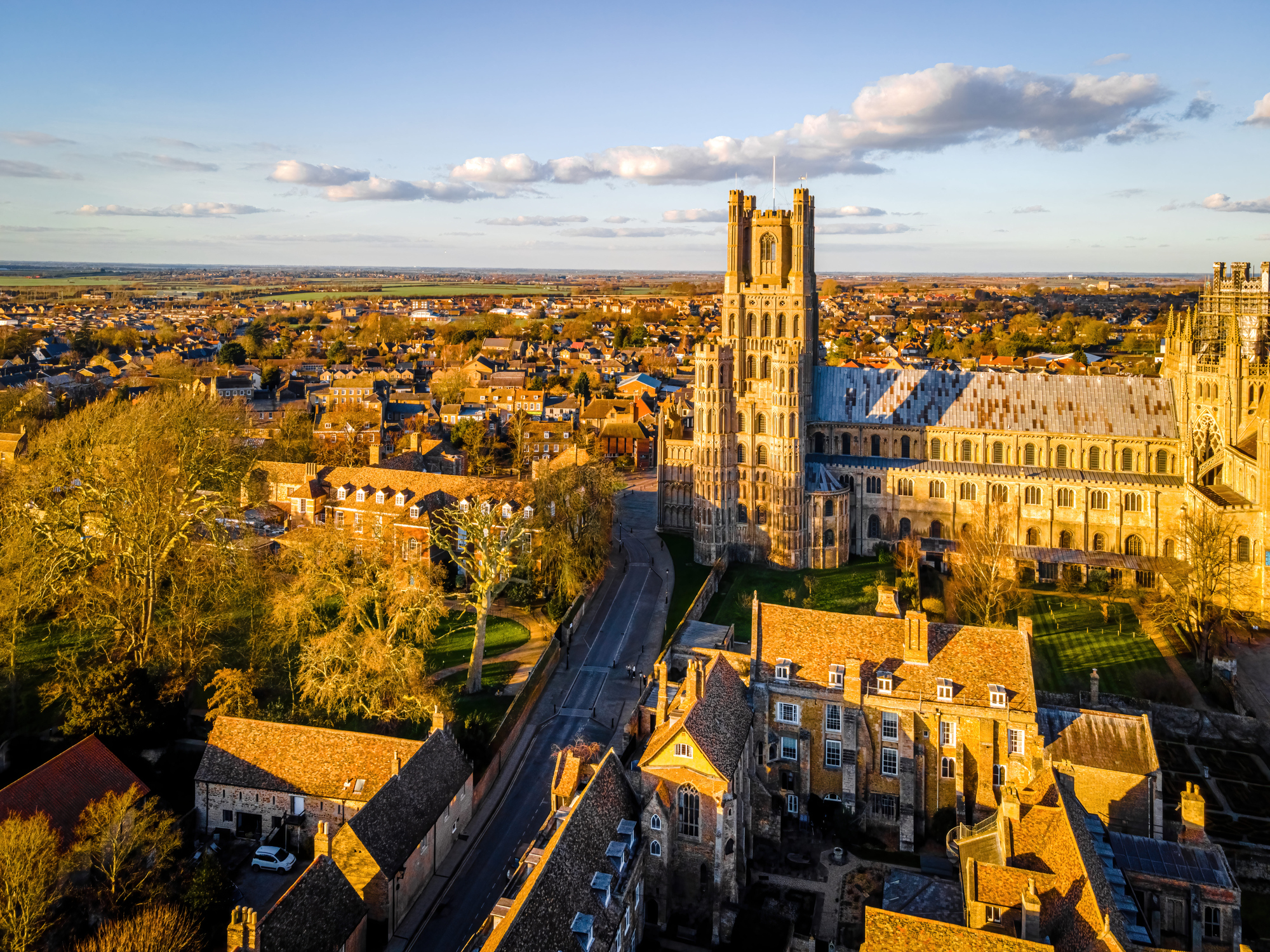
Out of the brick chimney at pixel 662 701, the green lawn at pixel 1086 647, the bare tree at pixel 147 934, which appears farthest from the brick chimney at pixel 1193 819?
the bare tree at pixel 147 934

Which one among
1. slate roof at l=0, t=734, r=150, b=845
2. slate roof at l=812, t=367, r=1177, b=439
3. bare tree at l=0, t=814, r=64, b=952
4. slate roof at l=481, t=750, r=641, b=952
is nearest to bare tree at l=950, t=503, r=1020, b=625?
slate roof at l=812, t=367, r=1177, b=439

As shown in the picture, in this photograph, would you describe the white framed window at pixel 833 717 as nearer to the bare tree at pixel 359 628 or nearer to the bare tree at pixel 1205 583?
the bare tree at pixel 359 628

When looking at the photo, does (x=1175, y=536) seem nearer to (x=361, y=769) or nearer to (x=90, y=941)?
(x=361, y=769)

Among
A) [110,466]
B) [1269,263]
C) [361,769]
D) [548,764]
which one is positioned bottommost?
[548,764]

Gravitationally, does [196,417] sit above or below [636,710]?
above

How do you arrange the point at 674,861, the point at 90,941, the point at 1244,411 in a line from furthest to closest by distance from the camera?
the point at 1244,411
the point at 674,861
the point at 90,941

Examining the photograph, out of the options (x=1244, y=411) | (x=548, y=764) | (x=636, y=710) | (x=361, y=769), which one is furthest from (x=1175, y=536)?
(x=361, y=769)
